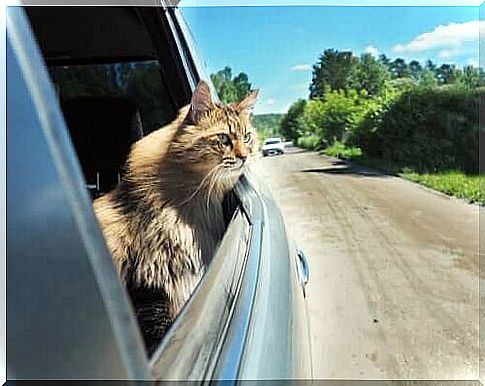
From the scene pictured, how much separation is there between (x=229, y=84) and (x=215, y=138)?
0.67 meters

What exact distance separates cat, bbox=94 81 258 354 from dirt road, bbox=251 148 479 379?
32 cm

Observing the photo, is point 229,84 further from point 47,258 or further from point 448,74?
point 448,74

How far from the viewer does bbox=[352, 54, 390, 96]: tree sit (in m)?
3.59

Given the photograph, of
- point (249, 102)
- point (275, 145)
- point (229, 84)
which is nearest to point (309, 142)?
point (275, 145)

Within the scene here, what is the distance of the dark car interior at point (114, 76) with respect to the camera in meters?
1.38

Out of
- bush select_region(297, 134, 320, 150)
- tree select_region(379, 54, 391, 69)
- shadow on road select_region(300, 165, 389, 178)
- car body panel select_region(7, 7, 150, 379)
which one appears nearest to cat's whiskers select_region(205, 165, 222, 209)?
car body panel select_region(7, 7, 150, 379)

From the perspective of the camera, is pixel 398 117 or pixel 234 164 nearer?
pixel 234 164

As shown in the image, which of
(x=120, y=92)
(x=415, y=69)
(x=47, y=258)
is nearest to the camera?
(x=47, y=258)

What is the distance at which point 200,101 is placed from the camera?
4.13 feet

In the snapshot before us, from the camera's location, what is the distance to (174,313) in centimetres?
82

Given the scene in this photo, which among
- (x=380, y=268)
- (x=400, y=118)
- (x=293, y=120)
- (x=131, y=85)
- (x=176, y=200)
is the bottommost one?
(x=380, y=268)

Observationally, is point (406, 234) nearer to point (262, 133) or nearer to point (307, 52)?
point (307, 52)

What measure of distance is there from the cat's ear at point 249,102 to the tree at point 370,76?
2113 millimetres

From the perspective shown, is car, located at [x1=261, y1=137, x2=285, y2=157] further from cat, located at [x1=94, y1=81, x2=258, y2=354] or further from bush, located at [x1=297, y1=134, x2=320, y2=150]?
bush, located at [x1=297, y1=134, x2=320, y2=150]
